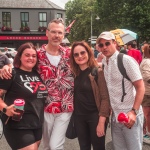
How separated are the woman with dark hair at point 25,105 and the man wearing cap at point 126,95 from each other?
805mm

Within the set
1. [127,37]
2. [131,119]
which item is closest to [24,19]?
[127,37]

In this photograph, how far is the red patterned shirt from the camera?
357cm

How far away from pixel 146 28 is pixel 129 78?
27.6 metres

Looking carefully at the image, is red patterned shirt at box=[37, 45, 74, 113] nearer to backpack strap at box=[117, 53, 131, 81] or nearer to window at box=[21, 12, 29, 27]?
backpack strap at box=[117, 53, 131, 81]

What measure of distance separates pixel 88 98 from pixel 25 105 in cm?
76

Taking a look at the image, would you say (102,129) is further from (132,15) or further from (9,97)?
(132,15)

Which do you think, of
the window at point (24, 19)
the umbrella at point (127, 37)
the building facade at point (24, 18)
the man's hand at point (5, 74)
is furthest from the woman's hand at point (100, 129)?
the window at point (24, 19)

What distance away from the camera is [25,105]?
10.7ft

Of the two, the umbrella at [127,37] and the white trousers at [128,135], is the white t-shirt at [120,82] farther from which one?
the umbrella at [127,37]

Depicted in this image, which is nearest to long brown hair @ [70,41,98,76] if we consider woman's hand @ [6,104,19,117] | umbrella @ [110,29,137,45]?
woman's hand @ [6,104,19,117]

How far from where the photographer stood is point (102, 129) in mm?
3402

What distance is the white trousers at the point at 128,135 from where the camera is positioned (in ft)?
10.6

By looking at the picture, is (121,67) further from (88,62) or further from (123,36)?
(123,36)

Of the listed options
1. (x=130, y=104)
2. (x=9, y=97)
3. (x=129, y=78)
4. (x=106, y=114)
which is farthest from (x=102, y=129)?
(x=9, y=97)
